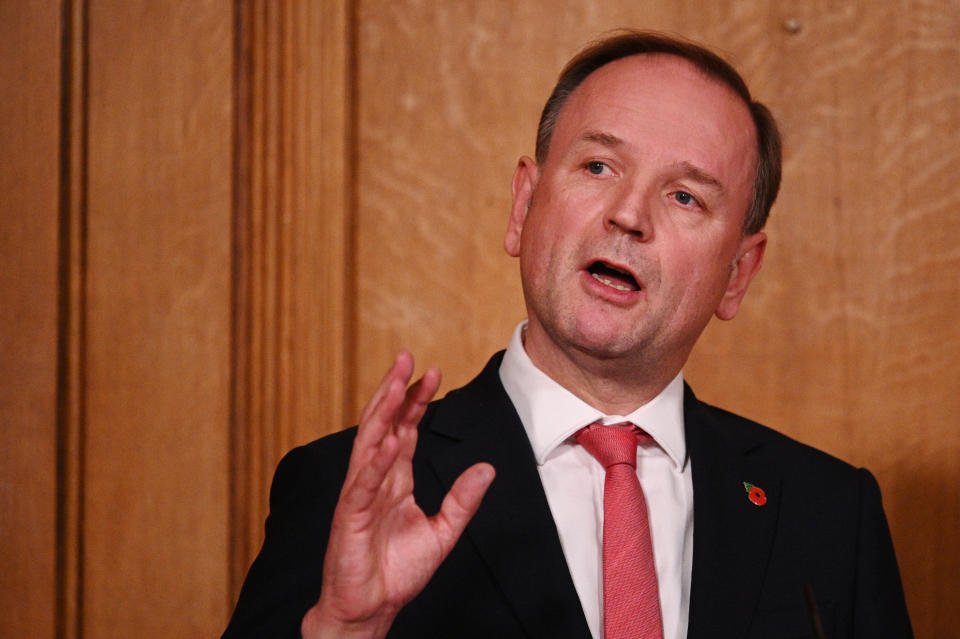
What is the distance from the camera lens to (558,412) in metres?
1.29

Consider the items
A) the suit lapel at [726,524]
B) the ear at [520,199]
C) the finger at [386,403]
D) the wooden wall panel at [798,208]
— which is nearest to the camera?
the finger at [386,403]

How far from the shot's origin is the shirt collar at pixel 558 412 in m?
1.28

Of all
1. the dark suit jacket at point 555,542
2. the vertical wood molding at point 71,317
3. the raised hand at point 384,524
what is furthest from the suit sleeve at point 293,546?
the vertical wood molding at point 71,317

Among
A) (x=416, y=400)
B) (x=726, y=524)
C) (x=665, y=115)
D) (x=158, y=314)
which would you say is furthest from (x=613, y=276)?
(x=158, y=314)

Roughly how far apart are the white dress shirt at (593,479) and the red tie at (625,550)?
4 cm

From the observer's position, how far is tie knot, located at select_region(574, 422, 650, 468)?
4.06ft

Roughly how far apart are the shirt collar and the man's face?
0.04 meters

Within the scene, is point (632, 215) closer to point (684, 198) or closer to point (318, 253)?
point (684, 198)

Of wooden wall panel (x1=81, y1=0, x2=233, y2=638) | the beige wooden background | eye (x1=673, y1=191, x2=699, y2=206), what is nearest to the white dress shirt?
eye (x1=673, y1=191, x2=699, y2=206)

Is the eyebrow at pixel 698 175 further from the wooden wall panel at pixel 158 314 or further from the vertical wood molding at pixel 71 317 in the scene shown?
the vertical wood molding at pixel 71 317

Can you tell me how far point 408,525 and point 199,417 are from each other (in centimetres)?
84

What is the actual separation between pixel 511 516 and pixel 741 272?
0.60 m

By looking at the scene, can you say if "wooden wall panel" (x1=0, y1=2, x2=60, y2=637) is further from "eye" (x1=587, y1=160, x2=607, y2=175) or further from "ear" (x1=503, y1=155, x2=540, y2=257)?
"eye" (x1=587, y1=160, x2=607, y2=175)

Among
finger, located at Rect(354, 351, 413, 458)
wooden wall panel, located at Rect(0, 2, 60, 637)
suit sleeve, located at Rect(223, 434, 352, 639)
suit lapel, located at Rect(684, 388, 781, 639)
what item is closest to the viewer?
finger, located at Rect(354, 351, 413, 458)
